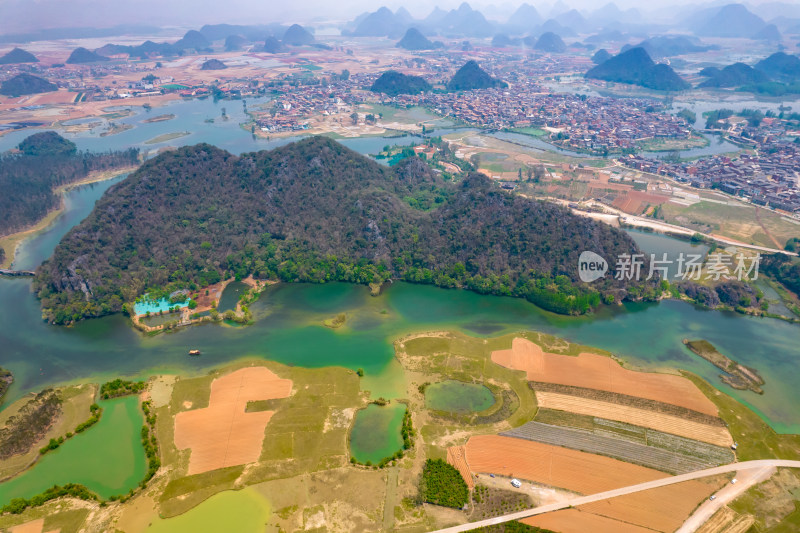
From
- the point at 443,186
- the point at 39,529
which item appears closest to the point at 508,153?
the point at 443,186

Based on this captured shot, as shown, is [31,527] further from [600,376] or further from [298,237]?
[600,376]

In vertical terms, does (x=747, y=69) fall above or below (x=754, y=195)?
above

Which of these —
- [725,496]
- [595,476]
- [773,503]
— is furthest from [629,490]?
[773,503]

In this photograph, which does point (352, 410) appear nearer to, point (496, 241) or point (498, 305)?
point (498, 305)

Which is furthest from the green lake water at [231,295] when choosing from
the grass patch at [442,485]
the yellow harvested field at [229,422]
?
the grass patch at [442,485]

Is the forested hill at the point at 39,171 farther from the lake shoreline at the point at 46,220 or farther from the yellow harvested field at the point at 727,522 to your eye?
the yellow harvested field at the point at 727,522

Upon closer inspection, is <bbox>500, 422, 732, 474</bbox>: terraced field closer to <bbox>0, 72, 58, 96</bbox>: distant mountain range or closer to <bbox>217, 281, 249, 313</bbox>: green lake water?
<bbox>217, 281, 249, 313</bbox>: green lake water
